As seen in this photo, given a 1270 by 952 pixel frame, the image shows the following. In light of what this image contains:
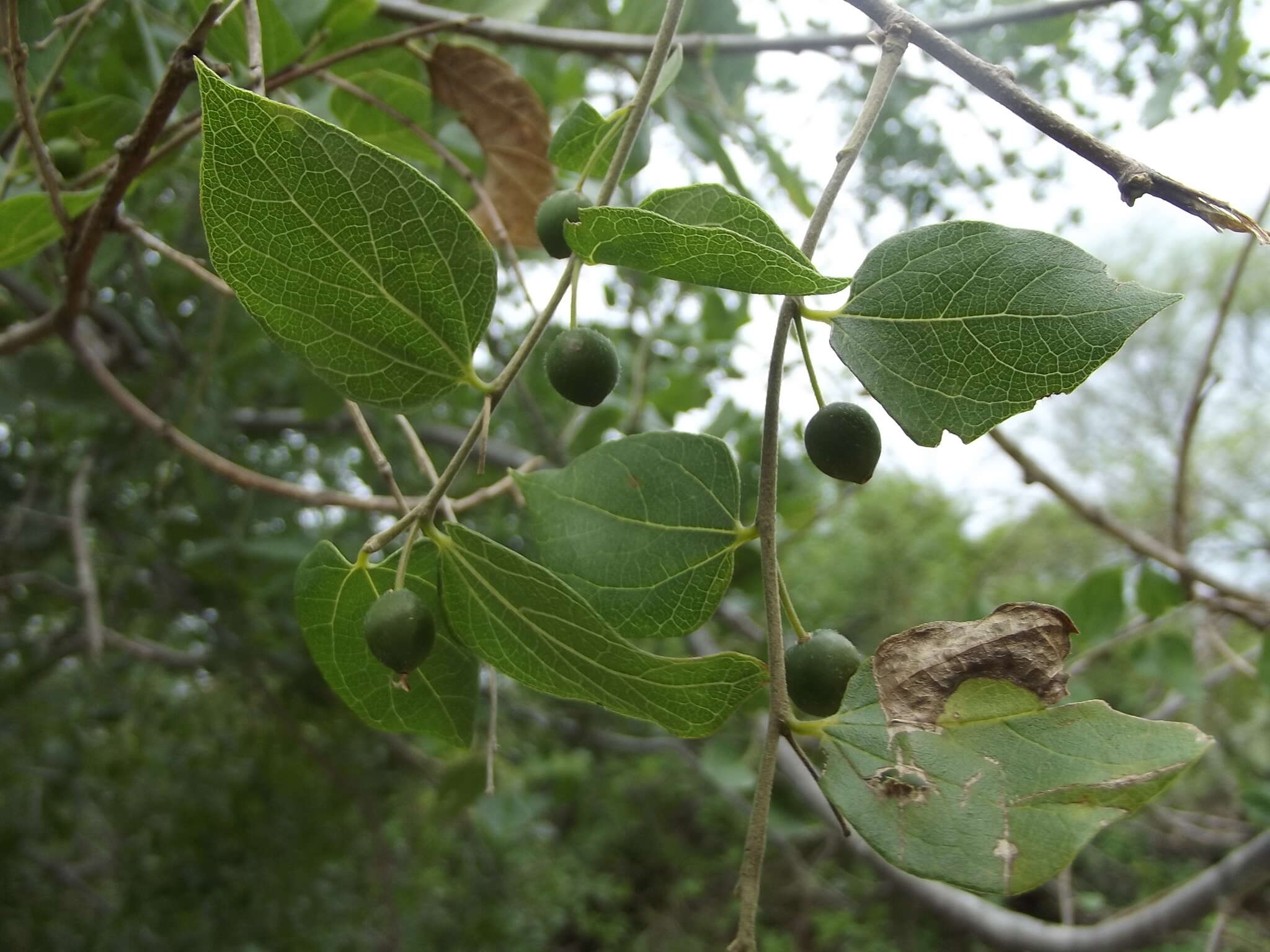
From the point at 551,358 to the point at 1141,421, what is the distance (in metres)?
16.6

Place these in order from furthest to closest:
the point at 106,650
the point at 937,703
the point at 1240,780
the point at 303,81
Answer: the point at 1240,780, the point at 106,650, the point at 303,81, the point at 937,703

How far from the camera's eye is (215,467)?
3.22 ft

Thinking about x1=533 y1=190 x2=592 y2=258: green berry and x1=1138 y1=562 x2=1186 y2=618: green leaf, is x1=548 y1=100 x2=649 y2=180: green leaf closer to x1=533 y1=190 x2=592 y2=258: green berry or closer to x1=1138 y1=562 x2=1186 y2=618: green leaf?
x1=533 y1=190 x2=592 y2=258: green berry

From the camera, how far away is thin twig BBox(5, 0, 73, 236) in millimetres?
771

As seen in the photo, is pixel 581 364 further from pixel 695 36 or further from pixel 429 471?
pixel 695 36

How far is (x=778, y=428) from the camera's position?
584mm

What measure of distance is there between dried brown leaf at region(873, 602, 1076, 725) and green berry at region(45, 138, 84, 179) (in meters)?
1.09

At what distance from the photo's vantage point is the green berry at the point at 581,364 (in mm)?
652

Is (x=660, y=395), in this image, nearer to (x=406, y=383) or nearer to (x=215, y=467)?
(x=215, y=467)

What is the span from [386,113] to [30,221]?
531 mm

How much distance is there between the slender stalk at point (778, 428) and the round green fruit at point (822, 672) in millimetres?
16

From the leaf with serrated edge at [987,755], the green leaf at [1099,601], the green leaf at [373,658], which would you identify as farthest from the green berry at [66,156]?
the green leaf at [1099,601]

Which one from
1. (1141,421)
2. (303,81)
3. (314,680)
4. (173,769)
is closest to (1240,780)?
(314,680)

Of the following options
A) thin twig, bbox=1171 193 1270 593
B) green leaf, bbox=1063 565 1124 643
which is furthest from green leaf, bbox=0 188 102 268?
green leaf, bbox=1063 565 1124 643
